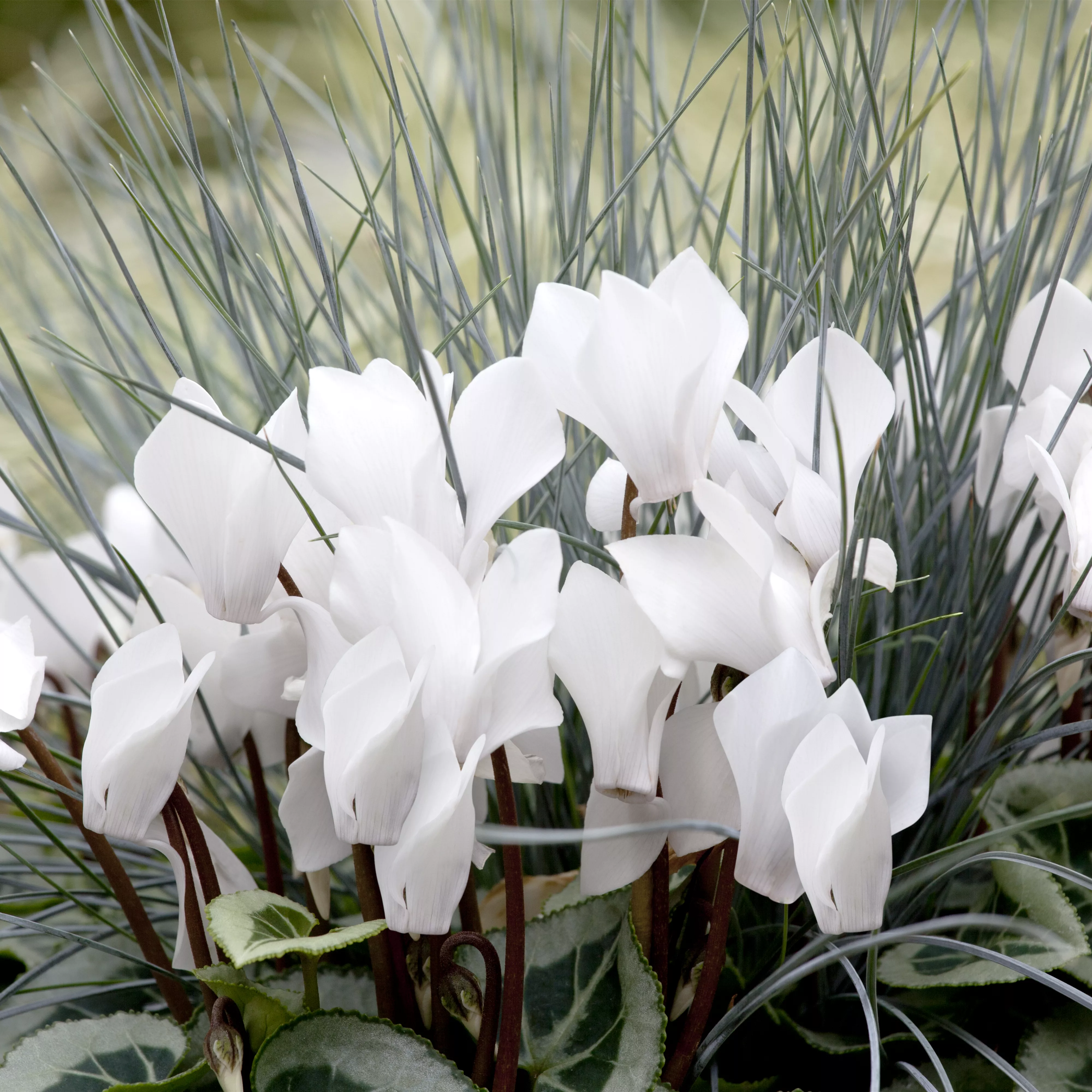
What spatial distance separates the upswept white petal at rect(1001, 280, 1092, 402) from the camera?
327 millimetres

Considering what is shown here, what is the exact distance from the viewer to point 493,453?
0.25 m

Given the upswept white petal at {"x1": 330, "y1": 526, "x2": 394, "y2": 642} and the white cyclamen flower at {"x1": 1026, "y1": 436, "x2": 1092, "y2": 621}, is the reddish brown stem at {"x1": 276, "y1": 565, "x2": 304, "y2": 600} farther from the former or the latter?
the white cyclamen flower at {"x1": 1026, "y1": 436, "x2": 1092, "y2": 621}

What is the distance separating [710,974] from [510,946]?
0.05 m

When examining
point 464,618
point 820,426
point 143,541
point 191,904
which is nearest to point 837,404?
point 820,426

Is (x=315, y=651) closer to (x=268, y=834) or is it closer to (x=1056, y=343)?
(x=268, y=834)

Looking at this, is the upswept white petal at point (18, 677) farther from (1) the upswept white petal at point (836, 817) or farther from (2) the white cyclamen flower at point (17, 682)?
(1) the upswept white petal at point (836, 817)

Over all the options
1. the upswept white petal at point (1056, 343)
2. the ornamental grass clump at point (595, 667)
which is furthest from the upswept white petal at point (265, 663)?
the upswept white petal at point (1056, 343)

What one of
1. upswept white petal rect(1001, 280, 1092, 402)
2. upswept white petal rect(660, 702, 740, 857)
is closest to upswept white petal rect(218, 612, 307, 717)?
upswept white petal rect(660, 702, 740, 857)

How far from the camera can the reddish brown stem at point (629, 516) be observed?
26 centimetres

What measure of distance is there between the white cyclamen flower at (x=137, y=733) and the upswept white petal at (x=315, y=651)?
0.9 inches

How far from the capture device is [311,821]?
27 centimetres

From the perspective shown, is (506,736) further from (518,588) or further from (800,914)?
(800,914)

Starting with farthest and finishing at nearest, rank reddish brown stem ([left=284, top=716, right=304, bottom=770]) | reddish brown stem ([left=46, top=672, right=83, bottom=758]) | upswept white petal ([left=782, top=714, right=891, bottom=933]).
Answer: reddish brown stem ([left=46, top=672, right=83, bottom=758]) < reddish brown stem ([left=284, top=716, right=304, bottom=770]) < upswept white petal ([left=782, top=714, right=891, bottom=933])

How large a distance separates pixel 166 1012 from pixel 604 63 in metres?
0.35
